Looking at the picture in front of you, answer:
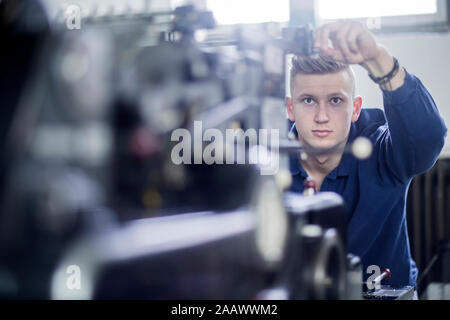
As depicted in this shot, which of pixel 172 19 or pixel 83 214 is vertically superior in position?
pixel 172 19

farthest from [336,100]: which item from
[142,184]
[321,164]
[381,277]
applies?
[142,184]

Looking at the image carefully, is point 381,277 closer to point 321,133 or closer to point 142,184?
point 321,133

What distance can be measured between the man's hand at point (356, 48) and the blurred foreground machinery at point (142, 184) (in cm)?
21

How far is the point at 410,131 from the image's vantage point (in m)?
1.04

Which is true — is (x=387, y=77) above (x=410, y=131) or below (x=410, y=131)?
above

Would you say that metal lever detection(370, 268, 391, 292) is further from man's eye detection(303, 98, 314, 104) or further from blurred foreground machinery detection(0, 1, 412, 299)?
A: man's eye detection(303, 98, 314, 104)

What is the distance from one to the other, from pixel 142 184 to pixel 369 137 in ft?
1.98

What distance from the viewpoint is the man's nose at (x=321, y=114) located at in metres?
1.09

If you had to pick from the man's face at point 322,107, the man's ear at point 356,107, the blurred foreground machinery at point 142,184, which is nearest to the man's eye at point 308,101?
the man's face at point 322,107

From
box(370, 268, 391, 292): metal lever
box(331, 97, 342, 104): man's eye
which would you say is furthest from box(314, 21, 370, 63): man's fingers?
box(370, 268, 391, 292): metal lever

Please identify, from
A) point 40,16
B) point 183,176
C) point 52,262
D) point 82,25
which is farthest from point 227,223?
point 82,25
